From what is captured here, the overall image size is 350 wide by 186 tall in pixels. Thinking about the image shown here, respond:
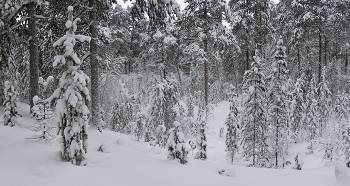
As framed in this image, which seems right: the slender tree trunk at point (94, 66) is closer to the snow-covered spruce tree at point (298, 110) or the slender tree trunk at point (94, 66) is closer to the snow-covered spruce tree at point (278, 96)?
the snow-covered spruce tree at point (278, 96)

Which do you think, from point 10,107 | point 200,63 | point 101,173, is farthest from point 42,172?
point 200,63

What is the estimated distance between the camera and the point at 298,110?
60.2 feet

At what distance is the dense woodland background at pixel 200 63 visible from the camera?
8602 mm

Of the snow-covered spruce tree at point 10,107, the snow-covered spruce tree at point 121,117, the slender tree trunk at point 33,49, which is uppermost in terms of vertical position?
the slender tree trunk at point 33,49

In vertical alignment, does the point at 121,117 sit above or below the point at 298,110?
below

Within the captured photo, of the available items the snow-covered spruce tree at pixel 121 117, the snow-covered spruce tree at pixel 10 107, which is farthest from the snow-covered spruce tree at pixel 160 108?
the snow-covered spruce tree at pixel 10 107

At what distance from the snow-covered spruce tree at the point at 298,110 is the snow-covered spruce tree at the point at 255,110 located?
651 centimetres

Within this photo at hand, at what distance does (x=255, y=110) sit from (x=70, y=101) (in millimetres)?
10663

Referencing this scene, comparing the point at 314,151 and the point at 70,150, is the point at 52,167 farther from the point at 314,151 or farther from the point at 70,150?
the point at 314,151

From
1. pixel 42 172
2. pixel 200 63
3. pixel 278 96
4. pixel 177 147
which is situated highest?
pixel 200 63

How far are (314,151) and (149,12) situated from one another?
52.0 feet

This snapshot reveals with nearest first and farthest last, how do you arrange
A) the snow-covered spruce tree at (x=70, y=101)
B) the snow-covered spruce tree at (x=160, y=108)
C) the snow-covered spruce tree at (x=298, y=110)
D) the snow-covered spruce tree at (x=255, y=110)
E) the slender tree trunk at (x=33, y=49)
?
the snow-covered spruce tree at (x=70, y=101) → the slender tree trunk at (x=33, y=49) → the snow-covered spruce tree at (x=255, y=110) → the snow-covered spruce tree at (x=160, y=108) → the snow-covered spruce tree at (x=298, y=110)

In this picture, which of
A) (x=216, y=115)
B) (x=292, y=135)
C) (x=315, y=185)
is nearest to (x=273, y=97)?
(x=292, y=135)

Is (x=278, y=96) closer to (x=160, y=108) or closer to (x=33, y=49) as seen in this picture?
(x=160, y=108)
